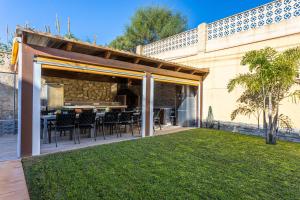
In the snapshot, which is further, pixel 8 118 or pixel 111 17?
pixel 111 17

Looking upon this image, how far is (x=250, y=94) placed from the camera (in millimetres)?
8789

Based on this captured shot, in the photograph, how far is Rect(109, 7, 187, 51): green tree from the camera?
17.4m

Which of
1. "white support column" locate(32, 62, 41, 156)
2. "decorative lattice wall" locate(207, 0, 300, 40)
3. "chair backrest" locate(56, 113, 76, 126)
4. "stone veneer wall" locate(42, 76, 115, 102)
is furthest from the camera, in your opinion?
"stone veneer wall" locate(42, 76, 115, 102)

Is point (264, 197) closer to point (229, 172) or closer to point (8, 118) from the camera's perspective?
point (229, 172)

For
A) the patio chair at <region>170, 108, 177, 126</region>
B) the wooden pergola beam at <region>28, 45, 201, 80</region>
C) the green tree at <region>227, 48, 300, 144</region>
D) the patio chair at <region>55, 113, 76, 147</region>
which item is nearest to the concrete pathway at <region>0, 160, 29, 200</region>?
the patio chair at <region>55, 113, 76, 147</region>

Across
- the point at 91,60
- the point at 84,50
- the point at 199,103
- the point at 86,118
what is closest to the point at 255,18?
the point at 199,103

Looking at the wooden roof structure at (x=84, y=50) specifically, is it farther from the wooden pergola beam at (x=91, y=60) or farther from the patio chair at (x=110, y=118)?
the patio chair at (x=110, y=118)

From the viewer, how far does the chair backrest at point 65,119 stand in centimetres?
604

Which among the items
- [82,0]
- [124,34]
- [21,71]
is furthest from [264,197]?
[124,34]

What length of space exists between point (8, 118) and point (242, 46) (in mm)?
11152

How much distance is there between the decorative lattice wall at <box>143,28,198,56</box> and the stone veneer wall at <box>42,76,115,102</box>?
3.95 meters

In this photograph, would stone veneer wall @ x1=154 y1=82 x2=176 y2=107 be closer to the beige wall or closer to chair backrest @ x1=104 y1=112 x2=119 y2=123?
the beige wall

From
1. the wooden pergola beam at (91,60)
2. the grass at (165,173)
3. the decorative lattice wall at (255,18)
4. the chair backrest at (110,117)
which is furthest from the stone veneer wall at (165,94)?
the grass at (165,173)

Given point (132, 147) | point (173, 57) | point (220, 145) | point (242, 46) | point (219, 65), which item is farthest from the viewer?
point (173, 57)
